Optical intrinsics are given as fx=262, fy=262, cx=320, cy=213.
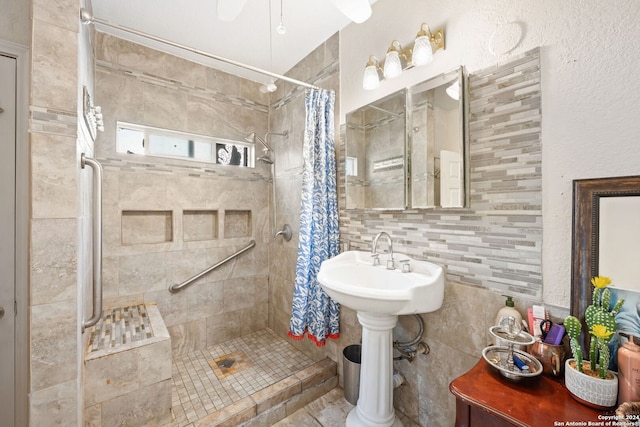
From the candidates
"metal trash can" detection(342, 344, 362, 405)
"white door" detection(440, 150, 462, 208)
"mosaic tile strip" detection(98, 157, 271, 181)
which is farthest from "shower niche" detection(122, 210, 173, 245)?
"white door" detection(440, 150, 462, 208)

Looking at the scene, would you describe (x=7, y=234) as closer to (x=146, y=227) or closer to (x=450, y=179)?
(x=146, y=227)

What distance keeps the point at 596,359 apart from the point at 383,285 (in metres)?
0.83

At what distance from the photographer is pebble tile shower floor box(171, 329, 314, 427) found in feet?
5.48

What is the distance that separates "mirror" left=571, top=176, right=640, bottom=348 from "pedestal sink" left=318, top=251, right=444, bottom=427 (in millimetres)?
473

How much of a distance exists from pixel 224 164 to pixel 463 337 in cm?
229

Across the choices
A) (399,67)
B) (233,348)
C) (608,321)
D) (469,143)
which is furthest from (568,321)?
(233,348)

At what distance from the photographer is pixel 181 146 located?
2.33 meters

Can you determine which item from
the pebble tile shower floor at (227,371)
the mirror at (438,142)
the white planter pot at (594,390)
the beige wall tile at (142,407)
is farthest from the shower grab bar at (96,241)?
the white planter pot at (594,390)

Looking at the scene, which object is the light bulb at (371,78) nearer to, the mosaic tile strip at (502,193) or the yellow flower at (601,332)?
the mosaic tile strip at (502,193)

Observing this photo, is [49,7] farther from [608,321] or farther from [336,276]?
[608,321]

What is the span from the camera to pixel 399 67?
1.47 metres

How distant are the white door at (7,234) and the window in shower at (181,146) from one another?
111cm

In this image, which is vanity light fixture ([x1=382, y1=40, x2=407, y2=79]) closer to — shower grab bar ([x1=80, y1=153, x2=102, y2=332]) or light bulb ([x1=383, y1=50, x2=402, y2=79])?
light bulb ([x1=383, y1=50, x2=402, y2=79])

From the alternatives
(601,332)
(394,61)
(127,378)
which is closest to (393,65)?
(394,61)
